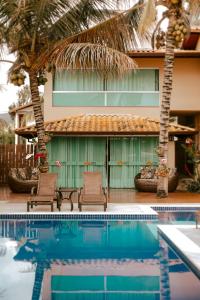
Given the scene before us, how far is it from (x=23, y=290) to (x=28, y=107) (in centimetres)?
2416

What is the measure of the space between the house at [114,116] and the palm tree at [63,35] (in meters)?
3.18

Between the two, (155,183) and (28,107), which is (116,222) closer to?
(155,183)

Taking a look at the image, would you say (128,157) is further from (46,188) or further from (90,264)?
(90,264)

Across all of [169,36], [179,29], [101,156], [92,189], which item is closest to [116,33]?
[169,36]

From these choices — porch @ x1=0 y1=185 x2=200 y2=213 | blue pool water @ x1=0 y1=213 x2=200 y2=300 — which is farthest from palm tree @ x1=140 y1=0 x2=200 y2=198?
blue pool water @ x1=0 y1=213 x2=200 y2=300

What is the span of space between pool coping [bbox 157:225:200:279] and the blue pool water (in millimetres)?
118

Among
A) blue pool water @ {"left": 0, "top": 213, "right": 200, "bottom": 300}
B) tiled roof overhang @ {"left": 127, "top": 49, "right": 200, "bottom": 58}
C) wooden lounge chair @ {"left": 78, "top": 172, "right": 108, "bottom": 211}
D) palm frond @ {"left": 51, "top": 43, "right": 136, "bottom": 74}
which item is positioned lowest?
blue pool water @ {"left": 0, "top": 213, "right": 200, "bottom": 300}

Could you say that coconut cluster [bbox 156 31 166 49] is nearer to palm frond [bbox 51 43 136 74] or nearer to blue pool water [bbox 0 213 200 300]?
palm frond [bbox 51 43 136 74]

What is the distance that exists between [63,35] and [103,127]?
182 inches

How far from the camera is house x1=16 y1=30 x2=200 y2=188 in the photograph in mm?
19172

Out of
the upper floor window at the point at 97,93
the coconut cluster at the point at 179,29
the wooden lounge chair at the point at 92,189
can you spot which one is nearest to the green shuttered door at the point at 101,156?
the upper floor window at the point at 97,93

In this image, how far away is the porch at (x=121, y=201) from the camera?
1323 cm

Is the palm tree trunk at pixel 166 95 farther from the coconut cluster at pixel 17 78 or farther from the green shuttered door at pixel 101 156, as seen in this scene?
the coconut cluster at pixel 17 78

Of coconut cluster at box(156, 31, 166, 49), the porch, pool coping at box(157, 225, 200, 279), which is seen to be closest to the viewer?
pool coping at box(157, 225, 200, 279)
